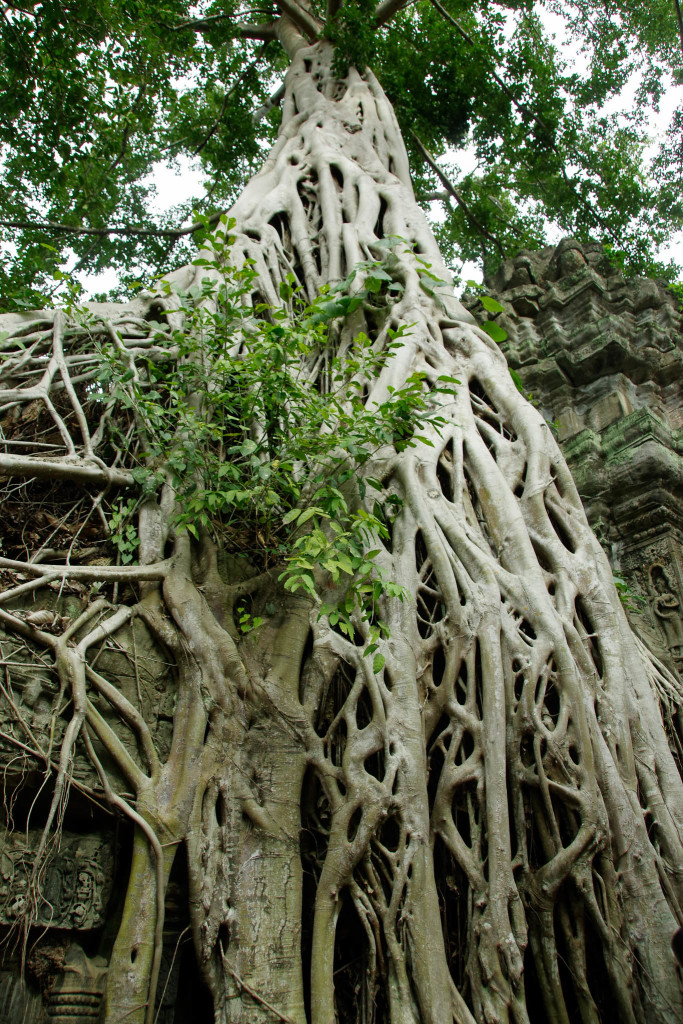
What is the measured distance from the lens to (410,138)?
6.16 m

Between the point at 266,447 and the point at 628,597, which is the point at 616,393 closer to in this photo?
the point at 628,597

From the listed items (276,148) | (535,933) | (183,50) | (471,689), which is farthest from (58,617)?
(183,50)

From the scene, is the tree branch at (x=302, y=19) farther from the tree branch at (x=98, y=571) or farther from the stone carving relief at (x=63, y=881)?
the stone carving relief at (x=63, y=881)

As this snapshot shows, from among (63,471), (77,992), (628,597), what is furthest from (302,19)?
(77,992)

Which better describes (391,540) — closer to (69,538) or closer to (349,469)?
(349,469)

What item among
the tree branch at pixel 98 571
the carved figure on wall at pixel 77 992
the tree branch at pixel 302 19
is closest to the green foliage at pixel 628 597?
the tree branch at pixel 98 571

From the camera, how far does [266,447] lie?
7.84 feet

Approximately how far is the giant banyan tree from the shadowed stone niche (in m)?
1.12

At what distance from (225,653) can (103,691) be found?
0.37 meters

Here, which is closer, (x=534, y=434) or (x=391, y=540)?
(x=391, y=540)

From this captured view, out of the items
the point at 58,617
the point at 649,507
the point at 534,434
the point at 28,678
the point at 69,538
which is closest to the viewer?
the point at 28,678

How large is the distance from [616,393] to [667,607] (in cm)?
158

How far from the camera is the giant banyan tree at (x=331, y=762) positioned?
1.74 m

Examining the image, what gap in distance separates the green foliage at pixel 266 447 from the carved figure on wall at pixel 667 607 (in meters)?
1.70
